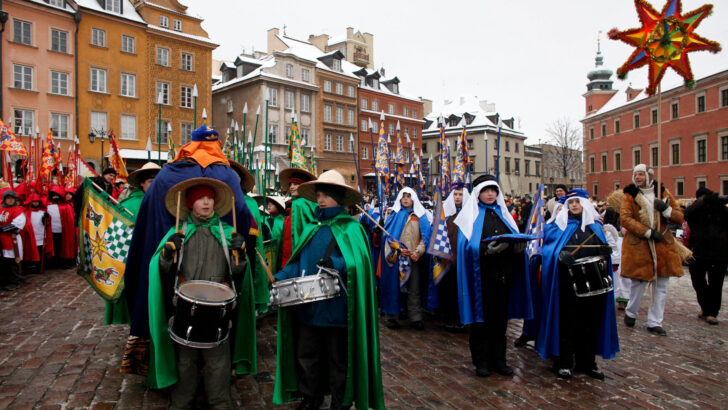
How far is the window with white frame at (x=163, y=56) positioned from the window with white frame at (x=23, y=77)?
305 inches

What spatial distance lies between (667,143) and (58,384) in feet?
182

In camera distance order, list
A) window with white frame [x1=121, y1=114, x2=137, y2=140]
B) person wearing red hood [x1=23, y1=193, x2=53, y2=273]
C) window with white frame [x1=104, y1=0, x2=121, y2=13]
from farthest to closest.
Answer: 1. window with white frame [x1=121, y1=114, x2=137, y2=140]
2. window with white frame [x1=104, y1=0, x2=121, y2=13]
3. person wearing red hood [x1=23, y1=193, x2=53, y2=273]

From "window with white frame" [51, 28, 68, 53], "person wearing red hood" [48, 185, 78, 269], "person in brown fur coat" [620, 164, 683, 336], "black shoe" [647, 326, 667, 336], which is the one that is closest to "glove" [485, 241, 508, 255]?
"person in brown fur coat" [620, 164, 683, 336]

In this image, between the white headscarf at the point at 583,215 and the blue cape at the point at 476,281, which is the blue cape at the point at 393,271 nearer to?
the blue cape at the point at 476,281

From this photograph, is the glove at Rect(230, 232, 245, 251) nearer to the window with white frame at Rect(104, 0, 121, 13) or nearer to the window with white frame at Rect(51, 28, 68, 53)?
the window with white frame at Rect(51, 28, 68, 53)

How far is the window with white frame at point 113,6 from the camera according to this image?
3153cm

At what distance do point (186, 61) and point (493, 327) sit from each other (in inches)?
1380

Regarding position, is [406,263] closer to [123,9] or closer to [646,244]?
[646,244]

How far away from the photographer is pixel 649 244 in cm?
713

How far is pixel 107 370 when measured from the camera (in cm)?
480

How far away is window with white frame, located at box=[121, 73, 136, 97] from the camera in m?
31.9

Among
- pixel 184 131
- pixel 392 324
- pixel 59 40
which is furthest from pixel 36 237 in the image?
pixel 184 131

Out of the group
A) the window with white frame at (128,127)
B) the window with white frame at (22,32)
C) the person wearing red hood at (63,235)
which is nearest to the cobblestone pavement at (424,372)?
the person wearing red hood at (63,235)

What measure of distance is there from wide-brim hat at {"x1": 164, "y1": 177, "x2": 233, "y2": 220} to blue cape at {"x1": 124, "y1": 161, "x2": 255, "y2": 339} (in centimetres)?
23
